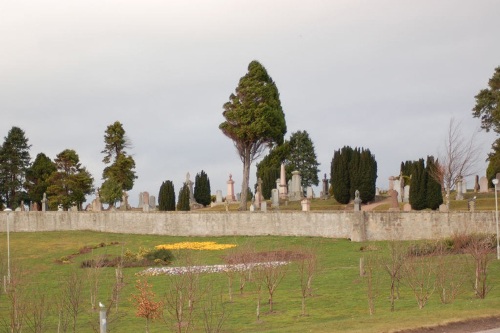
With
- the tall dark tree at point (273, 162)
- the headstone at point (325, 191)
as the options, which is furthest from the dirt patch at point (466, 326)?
the tall dark tree at point (273, 162)

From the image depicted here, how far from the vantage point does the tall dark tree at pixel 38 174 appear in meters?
89.9

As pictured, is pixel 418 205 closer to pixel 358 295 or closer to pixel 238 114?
pixel 238 114

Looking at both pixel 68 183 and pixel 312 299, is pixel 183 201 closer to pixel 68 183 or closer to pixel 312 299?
pixel 68 183

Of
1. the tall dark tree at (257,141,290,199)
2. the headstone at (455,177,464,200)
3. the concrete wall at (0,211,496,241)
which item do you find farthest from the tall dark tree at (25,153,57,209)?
the headstone at (455,177,464,200)

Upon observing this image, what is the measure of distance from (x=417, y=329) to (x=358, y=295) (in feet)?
32.7

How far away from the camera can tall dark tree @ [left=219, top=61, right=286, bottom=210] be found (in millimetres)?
71000

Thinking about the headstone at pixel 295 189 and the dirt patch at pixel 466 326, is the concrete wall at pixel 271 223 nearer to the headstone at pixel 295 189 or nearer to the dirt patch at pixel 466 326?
the headstone at pixel 295 189

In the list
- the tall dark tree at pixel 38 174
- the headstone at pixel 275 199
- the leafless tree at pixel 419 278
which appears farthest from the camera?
the tall dark tree at pixel 38 174

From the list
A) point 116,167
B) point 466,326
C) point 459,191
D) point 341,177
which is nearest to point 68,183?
point 116,167

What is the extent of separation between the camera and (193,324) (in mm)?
28312

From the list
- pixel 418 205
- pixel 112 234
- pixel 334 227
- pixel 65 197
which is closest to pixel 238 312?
pixel 334 227

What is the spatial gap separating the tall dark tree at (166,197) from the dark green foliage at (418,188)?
72.0 feet

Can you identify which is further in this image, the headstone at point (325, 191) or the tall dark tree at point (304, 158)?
the tall dark tree at point (304, 158)

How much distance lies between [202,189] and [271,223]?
25359 millimetres
